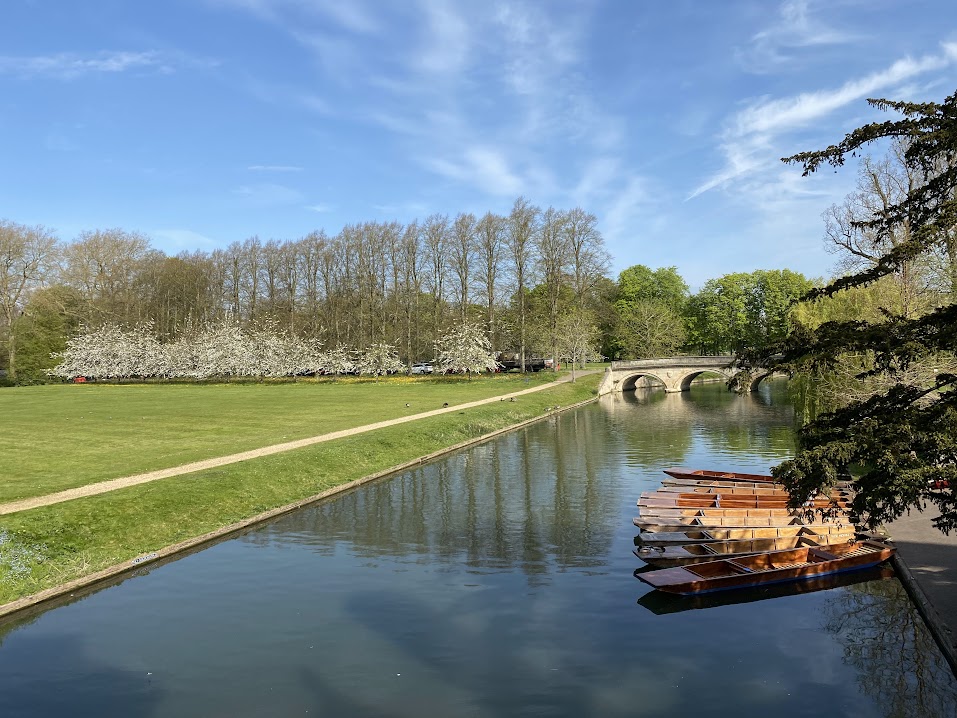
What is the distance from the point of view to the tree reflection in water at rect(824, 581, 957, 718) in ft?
39.4

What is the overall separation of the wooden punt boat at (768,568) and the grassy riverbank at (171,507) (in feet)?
49.6

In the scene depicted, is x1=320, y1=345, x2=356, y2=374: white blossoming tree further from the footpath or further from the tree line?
the footpath

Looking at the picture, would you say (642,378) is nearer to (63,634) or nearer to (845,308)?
(845,308)

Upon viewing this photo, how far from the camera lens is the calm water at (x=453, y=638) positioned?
12.3m

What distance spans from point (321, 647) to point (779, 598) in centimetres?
1120

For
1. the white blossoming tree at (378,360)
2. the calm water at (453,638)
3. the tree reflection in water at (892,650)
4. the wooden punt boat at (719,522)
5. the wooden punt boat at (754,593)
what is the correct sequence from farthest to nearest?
the white blossoming tree at (378,360) → the wooden punt boat at (719,522) → the wooden punt boat at (754,593) → the calm water at (453,638) → the tree reflection in water at (892,650)

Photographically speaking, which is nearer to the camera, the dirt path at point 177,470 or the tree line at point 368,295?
the dirt path at point 177,470

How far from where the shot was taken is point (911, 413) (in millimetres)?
9812

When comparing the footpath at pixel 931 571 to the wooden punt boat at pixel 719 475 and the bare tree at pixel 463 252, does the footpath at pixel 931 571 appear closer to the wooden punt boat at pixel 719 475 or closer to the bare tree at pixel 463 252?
the wooden punt boat at pixel 719 475

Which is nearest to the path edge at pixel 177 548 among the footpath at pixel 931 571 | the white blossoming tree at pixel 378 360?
the footpath at pixel 931 571

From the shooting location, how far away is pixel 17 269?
90.0 meters

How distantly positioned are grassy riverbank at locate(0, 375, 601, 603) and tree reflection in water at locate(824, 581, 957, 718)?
19087 millimetres

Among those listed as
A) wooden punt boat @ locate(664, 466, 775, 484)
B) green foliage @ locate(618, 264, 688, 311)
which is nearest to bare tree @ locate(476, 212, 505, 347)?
green foliage @ locate(618, 264, 688, 311)

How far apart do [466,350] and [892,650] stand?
217ft
